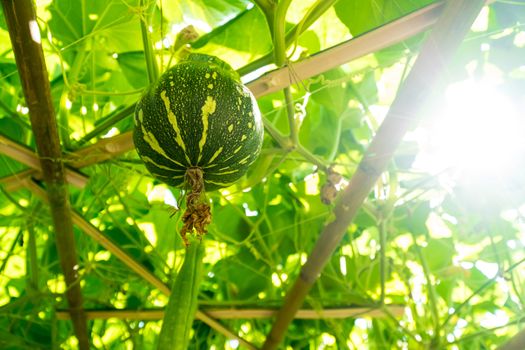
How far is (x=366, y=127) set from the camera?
1.81 meters

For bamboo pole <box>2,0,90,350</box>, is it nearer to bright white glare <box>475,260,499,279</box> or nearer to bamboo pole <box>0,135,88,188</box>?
bamboo pole <box>0,135,88,188</box>

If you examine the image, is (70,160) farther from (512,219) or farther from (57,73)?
(512,219)

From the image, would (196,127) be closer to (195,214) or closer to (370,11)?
(195,214)

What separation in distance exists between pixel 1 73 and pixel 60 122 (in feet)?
1.27

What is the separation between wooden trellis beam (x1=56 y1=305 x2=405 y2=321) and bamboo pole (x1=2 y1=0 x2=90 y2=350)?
0.19ft

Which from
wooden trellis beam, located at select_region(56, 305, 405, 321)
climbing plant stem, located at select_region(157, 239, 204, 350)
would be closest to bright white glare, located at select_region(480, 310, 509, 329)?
wooden trellis beam, located at select_region(56, 305, 405, 321)

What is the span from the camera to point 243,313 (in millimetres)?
1674

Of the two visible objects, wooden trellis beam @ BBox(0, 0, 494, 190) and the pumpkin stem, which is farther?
wooden trellis beam @ BBox(0, 0, 494, 190)

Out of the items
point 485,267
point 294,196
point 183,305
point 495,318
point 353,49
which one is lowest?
point 183,305

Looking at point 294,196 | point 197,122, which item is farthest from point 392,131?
point 294,196

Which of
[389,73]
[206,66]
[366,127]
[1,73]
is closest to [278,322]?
[366,127]

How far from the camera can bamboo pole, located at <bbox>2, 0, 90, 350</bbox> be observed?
103 centimetres

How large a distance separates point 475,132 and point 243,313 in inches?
33.7

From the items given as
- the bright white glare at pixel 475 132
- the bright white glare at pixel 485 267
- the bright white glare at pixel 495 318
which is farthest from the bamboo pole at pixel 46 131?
the bright white glare at pixel 495 318
